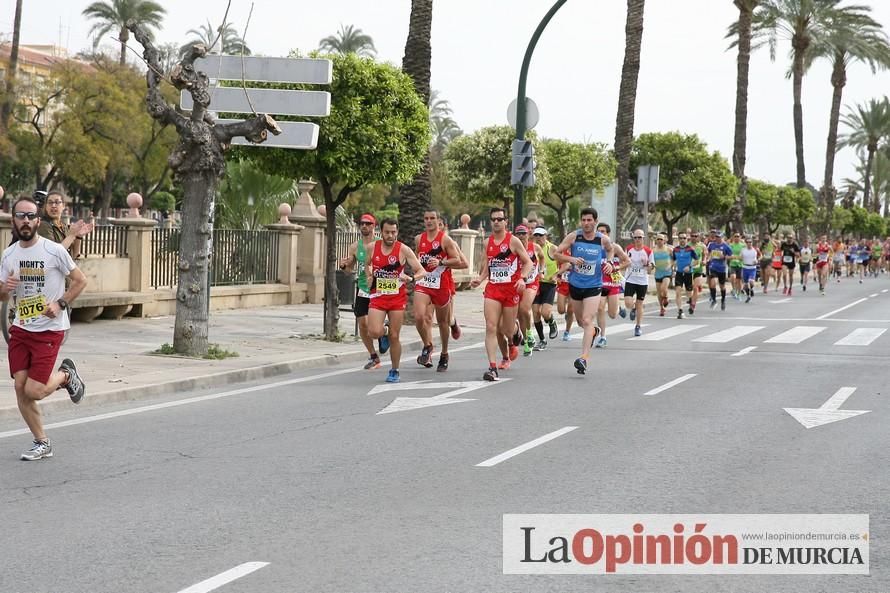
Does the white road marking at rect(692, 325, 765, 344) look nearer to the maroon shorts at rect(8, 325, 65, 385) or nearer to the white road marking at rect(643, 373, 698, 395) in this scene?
the white road marking at rect(643, 373, 698, 395)

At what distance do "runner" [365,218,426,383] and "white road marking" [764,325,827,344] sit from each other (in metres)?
8.38

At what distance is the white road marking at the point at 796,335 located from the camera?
19.7 metres

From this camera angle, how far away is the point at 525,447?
909 centimetres

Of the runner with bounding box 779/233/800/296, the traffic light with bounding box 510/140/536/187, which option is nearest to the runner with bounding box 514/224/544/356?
the traffic light with bounding box 510/140/536/187

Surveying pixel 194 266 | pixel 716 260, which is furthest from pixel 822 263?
pixel 194 266

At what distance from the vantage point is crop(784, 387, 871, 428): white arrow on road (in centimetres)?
1079

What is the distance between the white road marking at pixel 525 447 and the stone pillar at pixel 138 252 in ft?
36.1

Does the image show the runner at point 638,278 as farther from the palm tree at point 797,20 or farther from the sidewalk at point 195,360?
the palm tree at point 797,20

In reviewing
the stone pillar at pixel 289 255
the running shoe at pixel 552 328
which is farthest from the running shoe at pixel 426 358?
the stone pillar at pixel 289 255

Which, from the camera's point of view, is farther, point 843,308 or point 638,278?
point 843,308

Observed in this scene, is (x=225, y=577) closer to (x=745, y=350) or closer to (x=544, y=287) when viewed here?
(x=544, y=287)

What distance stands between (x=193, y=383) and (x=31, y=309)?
174 inches

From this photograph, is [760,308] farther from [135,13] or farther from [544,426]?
[135,13]

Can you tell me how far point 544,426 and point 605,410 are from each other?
1275mm
